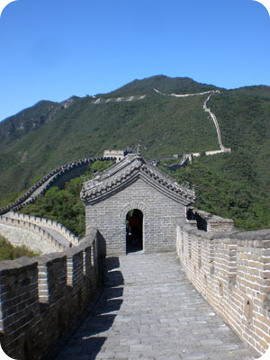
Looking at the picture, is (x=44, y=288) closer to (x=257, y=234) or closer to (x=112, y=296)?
(x=257, y=234)

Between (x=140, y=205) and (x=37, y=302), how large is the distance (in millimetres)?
10055

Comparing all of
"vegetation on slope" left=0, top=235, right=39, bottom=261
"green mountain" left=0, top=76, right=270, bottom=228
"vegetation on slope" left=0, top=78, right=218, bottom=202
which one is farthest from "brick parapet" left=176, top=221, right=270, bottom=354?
"vegetation on slope" left=0, top=78, right=218, bottom=202

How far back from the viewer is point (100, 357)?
15.9 ft

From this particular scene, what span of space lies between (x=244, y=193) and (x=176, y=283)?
31823 millimetres

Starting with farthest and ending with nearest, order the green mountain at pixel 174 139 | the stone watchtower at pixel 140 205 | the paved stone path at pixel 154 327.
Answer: the green mountain at pixel 174 139 → the stone watchtower at pixel 140 205 → the paved stone path at pixel 154 327

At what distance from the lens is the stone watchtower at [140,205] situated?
1459 cm

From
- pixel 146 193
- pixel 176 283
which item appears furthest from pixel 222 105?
pixel 176 283

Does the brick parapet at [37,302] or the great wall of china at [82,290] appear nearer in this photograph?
the brick parapet at [37,302]

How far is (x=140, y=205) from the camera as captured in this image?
48.9 ft

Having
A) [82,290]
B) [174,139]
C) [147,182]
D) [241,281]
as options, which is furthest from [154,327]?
[174,139]

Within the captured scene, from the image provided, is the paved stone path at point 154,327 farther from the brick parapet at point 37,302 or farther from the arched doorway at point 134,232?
the arched doorway at point 134,232

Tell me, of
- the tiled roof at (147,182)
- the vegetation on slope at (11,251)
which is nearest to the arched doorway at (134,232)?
the tiled roof at (147,182)

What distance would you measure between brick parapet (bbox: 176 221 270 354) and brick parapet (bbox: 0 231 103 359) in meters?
2.42

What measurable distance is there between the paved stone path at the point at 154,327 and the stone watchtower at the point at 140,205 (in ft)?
12.5
